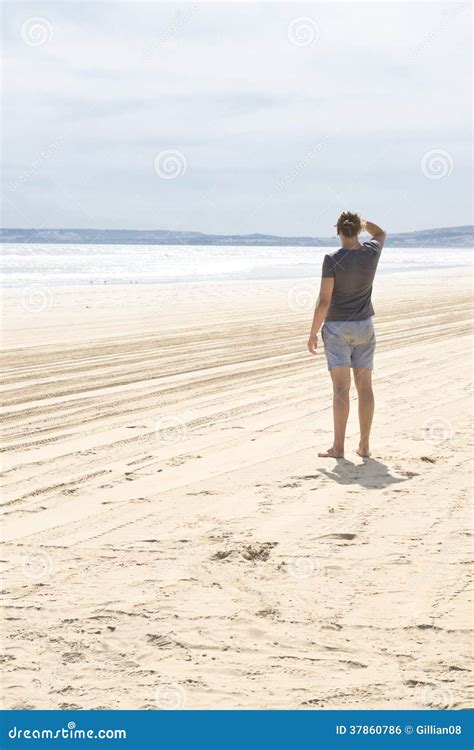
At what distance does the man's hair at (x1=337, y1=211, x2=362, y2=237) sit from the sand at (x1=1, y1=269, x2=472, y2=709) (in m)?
1.65

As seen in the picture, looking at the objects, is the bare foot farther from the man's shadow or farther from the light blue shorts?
the light blue shorts

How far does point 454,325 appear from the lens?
16.3 meters

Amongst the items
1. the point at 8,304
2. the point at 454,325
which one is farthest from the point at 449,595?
the point at 8,304

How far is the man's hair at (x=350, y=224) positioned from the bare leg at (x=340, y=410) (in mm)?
1009

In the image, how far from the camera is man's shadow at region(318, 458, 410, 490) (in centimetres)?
629

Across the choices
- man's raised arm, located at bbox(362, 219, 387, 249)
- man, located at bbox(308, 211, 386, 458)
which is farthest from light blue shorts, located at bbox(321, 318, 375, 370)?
man's raised arm, located at bbox(362, 219, 387, 249)

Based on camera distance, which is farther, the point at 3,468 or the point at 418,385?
the point at 418,385

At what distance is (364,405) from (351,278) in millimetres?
973

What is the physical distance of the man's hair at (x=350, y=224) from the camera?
21.8ft

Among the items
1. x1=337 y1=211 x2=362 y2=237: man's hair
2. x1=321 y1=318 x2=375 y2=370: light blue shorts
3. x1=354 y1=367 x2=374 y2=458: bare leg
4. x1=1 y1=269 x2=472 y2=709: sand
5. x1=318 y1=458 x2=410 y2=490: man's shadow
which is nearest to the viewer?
x1=1 y1=269 x2=472 y2=709: sand

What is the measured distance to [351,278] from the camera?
6781mm

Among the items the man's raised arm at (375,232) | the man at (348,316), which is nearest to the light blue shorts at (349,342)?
the man at (348,316)

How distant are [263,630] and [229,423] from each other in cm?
403
